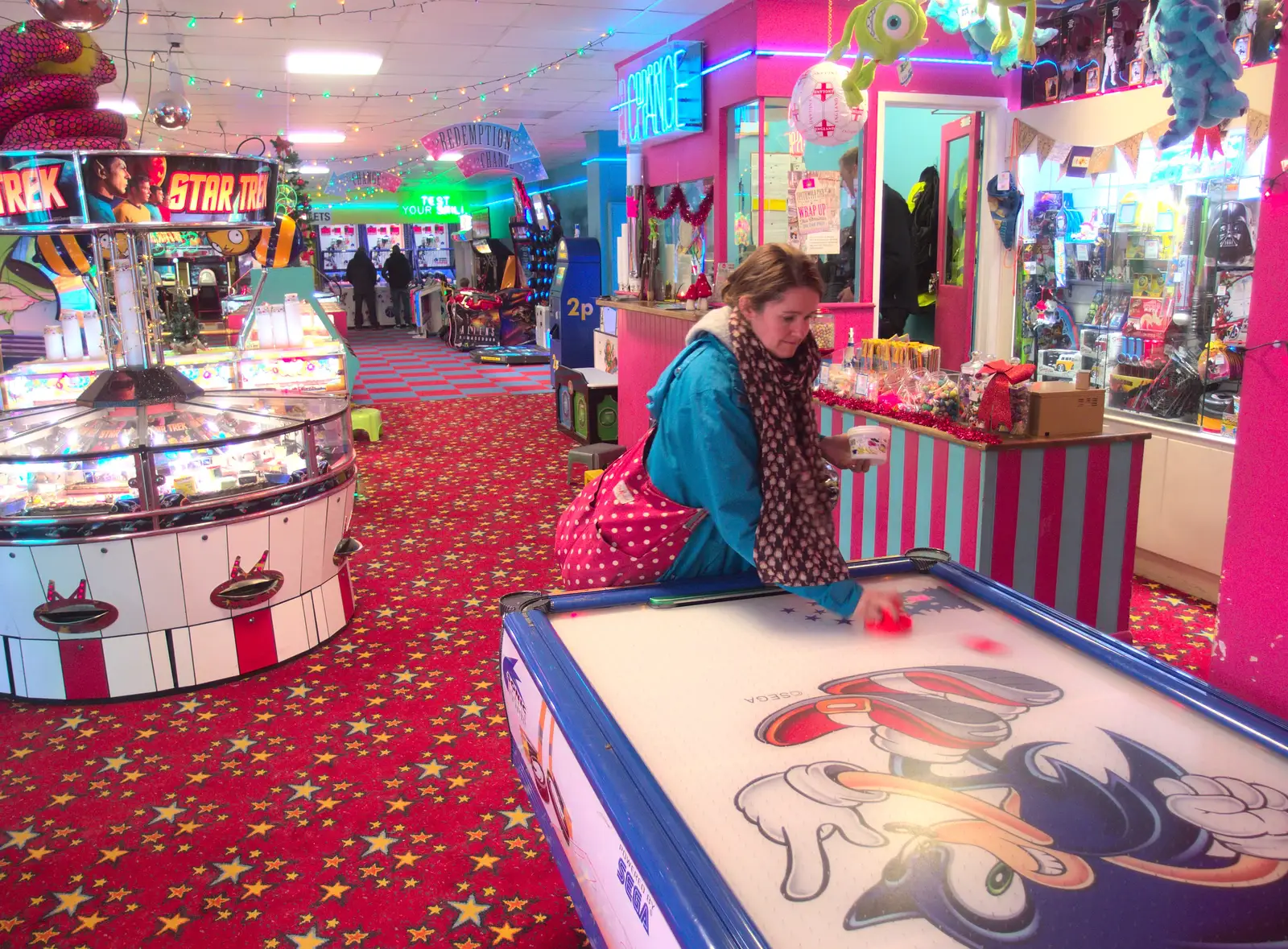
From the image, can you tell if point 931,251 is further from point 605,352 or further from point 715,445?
point 715,445

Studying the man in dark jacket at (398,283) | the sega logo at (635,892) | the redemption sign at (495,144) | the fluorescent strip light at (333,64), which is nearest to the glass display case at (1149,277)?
the sega logo at (635,892)

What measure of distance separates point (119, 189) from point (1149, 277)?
434cm

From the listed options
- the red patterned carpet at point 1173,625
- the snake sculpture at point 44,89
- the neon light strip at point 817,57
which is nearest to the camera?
the snake sculpture at point 44,89

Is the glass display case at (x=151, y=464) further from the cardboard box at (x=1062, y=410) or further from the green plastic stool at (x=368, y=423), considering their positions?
the green plastic stool at (x=368, y=423)

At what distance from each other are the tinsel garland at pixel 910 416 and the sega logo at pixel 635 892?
2411mm

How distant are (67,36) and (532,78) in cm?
555

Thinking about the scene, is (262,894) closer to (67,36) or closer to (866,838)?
(866,838)

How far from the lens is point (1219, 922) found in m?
1.12

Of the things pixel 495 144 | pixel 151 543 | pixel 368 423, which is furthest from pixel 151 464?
pixel 495 144

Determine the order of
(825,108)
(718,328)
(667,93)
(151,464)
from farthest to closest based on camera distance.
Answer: (667,93) < (825,108) < (151,464) < (718,328)

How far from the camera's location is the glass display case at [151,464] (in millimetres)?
3379

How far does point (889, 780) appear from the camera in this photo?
141 cm

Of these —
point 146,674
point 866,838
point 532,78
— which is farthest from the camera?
point 532,78

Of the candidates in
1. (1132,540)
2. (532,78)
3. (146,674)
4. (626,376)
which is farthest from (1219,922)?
(532,78)
